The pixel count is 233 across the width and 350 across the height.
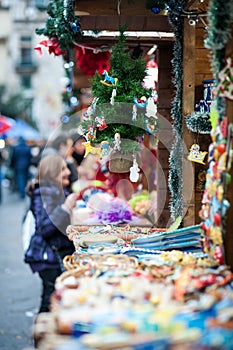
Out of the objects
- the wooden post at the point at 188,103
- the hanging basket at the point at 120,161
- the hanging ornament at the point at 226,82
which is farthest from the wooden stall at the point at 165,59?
the hanging ornament at the point at 226,82

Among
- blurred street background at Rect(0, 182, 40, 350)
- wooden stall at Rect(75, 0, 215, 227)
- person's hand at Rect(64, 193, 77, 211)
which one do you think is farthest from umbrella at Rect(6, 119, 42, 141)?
wooden stall at Rect(75, 0, 215, 227)

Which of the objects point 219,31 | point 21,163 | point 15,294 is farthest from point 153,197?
point 21,163

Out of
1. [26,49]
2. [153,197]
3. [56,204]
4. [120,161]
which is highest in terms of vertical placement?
[26,49]

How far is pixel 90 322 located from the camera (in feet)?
8.38

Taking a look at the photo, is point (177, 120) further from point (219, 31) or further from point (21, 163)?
point (21, 163)

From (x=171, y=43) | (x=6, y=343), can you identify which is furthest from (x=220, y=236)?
(x=6, y=343)

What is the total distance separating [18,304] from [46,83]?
4532 cm

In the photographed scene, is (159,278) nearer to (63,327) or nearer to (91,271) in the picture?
(91,271)

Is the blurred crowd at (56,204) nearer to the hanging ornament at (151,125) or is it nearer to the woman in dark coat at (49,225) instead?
the woman in dark coat at (49,225)

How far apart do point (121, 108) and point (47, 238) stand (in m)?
2.36

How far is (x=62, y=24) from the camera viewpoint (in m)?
6.25

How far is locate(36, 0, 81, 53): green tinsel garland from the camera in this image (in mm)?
5805

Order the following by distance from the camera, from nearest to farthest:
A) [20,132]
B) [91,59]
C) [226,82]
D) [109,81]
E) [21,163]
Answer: [226,82] → [109,81] → [91,59] → [21,163] → [20,132]

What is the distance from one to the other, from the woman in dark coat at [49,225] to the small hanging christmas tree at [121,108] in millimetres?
1710
